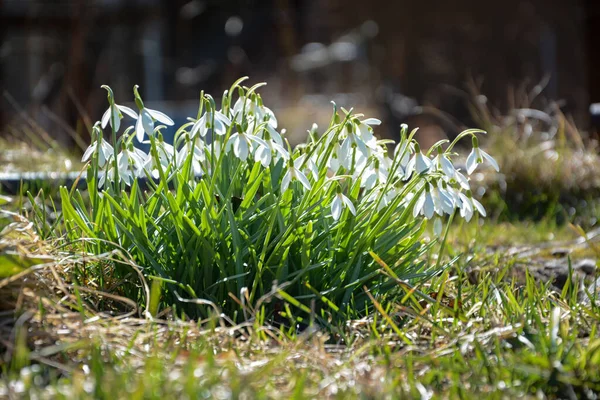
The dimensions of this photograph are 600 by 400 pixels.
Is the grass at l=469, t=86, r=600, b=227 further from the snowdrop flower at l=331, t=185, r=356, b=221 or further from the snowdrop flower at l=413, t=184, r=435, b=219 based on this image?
the snowdrop flower at l=331, t=185, r=356, b=221

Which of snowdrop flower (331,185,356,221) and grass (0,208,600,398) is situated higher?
snowdrop flower (331,185,356,221)

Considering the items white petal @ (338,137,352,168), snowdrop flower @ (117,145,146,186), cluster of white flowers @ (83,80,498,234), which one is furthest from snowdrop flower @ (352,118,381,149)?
snowdrop flower @ (117,145,146,186)

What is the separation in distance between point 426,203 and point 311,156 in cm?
44

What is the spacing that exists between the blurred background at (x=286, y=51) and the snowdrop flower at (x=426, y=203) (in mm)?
6593

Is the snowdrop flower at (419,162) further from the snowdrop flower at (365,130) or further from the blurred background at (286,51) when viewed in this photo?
the blurred background at (286,51)

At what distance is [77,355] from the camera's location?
203 centimetres

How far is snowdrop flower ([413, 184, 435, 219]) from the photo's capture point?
7.55ft

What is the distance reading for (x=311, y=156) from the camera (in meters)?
2.56

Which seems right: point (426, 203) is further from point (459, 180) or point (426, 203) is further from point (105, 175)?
point (105, 175)

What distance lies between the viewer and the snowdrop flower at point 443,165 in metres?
2.36

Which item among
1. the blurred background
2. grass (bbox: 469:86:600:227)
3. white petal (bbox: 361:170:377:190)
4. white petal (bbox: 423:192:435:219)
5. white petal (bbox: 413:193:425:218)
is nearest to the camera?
white petal (bbox: 423:192:435:219)

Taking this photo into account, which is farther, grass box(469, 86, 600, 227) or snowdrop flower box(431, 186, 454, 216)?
grass box(469, 86, 600, 227)

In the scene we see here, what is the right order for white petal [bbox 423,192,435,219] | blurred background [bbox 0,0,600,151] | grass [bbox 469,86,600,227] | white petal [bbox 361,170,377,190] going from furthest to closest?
blurred background [bbox 0,0,600,151] → grass [bbox 469,86,600,227] → white petal [bbox 361,170,377,190] → white petal [bbox 423,192,435,219]

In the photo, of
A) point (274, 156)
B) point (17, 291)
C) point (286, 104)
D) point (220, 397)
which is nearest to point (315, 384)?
point (220, 397)
